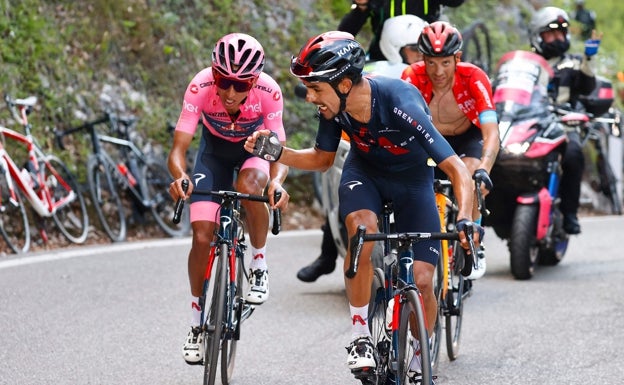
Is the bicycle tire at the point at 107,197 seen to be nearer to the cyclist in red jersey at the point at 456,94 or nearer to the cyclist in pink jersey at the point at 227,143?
the cyclist in red jersey at the point at 456,94

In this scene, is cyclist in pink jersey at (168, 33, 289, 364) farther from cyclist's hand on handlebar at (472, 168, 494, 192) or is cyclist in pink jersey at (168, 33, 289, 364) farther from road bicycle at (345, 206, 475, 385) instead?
cyclist's hand on handlebar at (472, 168, 494, 192)

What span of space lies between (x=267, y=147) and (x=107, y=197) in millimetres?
8827

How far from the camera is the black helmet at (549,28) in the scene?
12.5 metres

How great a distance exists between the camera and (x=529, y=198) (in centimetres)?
1174

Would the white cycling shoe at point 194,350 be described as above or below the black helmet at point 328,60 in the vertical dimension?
below

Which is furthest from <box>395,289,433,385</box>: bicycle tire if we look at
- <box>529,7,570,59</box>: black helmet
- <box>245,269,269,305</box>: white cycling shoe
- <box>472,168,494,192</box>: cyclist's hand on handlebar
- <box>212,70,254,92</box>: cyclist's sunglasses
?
<box>529,7,570,59</box>: black helmet

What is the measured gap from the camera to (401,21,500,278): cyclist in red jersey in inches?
319

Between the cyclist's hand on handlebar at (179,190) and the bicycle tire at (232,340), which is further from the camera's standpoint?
the bicycle tire at (232,340)

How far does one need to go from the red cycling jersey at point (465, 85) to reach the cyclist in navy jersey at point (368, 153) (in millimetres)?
1801

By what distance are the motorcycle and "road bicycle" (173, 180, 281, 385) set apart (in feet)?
15.7

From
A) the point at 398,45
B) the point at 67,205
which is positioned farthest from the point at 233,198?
the point at 67,205

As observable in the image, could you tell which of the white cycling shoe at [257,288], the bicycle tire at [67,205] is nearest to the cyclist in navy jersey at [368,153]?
the white cycling shoe at [257,288]

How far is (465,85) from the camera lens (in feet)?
27.8

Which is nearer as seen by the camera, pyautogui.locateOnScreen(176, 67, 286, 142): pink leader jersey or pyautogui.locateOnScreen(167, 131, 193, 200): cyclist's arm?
pyautogui.locateOnScreen(167, 131, 193, 200): cyclist's arm
